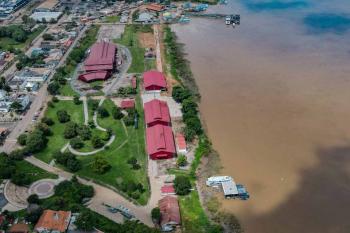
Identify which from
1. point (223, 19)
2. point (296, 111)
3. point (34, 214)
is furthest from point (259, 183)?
point (223, 19)

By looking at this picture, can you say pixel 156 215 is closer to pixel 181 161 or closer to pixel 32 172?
pixel 181 161

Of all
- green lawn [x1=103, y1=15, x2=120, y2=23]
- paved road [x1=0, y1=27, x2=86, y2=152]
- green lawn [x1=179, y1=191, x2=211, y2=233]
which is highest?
green lawn [x1=103, y1=15, x2=120, y2=23]

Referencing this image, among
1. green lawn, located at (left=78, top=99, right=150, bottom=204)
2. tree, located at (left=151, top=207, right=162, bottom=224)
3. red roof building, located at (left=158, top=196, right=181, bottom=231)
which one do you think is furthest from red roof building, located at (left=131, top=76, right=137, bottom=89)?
tree, located at (left=151, top=207, right=162, bottom=224)

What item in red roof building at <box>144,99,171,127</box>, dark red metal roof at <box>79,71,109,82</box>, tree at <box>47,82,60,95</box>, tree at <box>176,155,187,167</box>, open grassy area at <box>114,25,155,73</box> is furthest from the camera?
open grassy area at <box>114,25,155,73</box>

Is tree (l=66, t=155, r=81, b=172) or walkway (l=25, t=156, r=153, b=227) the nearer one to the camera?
walkway (l=25, t=156, r=153, b=227)

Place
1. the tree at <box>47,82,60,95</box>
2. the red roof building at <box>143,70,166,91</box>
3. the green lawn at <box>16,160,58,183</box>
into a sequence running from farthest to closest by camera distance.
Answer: the red roof building at <box>143,70,166,91</box> → the tree at <box>47,82,60,95</box> → the green lawn at <box>16,160,58,183</box>

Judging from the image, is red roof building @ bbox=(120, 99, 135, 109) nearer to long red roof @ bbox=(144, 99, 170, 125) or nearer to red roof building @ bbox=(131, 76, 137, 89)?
long red roof @ bbox=(144, 99, 170, 125)

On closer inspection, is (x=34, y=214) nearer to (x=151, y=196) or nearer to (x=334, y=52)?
(x=151, y=196)

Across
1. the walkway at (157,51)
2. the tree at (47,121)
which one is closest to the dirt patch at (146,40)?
the walkway at (157,51)
